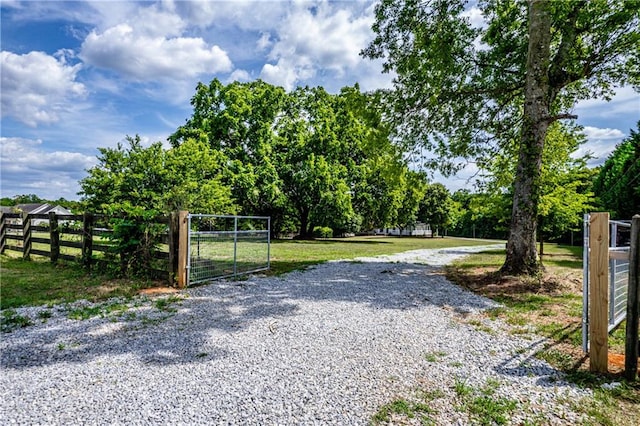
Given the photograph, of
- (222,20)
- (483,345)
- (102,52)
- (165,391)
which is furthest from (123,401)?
(222,20)

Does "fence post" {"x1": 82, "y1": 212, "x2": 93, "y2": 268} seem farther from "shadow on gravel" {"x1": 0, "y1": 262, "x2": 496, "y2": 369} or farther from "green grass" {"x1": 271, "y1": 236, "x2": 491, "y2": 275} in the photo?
"green grass" {"x1": 271, "y1": 236, "x2": 491, "y2": 275}

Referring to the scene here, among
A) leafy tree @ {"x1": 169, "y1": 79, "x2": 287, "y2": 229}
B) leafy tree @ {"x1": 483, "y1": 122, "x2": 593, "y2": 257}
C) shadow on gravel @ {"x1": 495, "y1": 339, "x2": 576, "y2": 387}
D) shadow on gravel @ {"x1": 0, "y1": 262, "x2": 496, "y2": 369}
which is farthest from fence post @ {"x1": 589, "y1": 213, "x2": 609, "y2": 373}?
leafy tree @ {"x1": 169, "y1": 79, "x2": 287, "y2": 229}

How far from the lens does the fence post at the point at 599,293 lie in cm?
331

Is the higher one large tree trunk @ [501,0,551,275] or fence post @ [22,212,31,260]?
large tree trunk @ [501,0,551,275]

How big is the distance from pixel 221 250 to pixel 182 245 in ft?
3.66

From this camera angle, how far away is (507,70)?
9789mm

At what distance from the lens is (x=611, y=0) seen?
25.4 feet

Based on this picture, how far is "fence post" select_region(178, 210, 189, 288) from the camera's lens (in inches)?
281

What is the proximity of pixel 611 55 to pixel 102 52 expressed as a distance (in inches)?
491

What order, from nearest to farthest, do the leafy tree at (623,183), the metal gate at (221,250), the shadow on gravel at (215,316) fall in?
the shadow on gravel at (215,316)
the metal gate at (221,250)
the leafy tree at (623,183)

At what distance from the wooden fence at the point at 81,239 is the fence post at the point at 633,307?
7046 millimetres

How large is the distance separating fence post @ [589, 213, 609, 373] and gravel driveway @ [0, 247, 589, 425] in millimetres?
432

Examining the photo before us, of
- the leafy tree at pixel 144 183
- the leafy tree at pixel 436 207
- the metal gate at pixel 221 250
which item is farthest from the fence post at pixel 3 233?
the leafy tree at pixel 436 207

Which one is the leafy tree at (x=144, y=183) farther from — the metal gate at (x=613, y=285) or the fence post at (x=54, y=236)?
the metal gate at (x=613, y=285)
